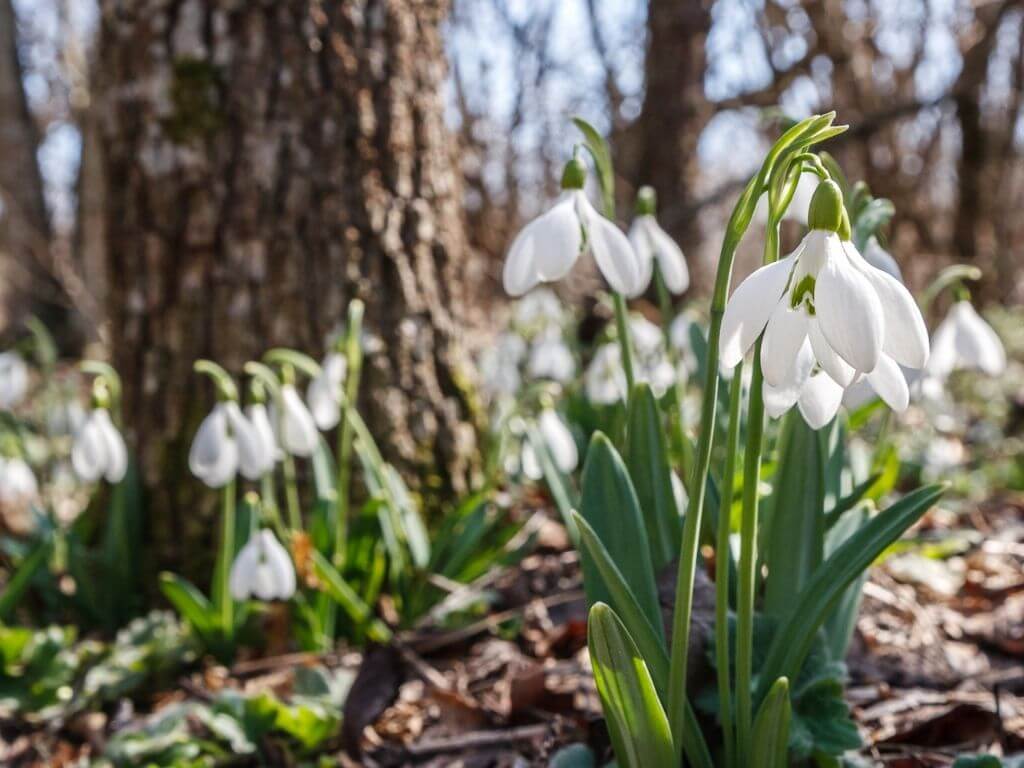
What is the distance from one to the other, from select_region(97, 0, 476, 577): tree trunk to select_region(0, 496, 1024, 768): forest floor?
23.7 inches

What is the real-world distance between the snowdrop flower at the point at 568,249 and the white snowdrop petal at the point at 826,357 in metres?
0.48

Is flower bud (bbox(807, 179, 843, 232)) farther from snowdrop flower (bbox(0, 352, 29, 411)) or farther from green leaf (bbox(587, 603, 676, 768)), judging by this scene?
snowdrop flower (bbox(0, 352, 29, 411))

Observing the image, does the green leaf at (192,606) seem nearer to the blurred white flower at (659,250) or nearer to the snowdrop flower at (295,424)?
the snowdrop flower at (295,424)

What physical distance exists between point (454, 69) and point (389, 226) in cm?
594

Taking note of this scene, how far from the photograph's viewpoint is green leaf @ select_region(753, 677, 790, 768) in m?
1.03

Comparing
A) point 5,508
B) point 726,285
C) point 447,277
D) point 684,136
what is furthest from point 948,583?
point 684,136

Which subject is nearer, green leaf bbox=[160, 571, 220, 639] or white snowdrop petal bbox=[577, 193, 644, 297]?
white snowdrop petal bbox=[577, 193, 644, 297]

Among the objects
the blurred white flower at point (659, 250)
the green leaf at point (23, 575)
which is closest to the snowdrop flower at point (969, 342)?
the blurred white flower at point (659, 250)

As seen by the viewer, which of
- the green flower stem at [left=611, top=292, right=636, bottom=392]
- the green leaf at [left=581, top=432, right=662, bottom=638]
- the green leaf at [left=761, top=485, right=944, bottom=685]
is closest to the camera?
the green leaf at [left=761, top=485, right=944, bottom=685]

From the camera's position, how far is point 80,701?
2.01 m

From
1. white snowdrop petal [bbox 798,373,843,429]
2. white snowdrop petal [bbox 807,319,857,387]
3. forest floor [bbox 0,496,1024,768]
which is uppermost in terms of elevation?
white snowdrop petal [bbox 807,319,857,387]

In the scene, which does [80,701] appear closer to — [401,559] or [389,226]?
[401,559]

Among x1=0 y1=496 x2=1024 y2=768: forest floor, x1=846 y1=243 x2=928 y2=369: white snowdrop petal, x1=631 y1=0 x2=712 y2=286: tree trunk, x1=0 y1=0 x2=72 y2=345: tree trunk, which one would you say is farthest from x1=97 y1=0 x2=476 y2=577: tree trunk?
x1=0 y1=0 x2=72 y2=345: tree trunk

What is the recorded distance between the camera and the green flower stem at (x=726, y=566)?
1.04 metres
